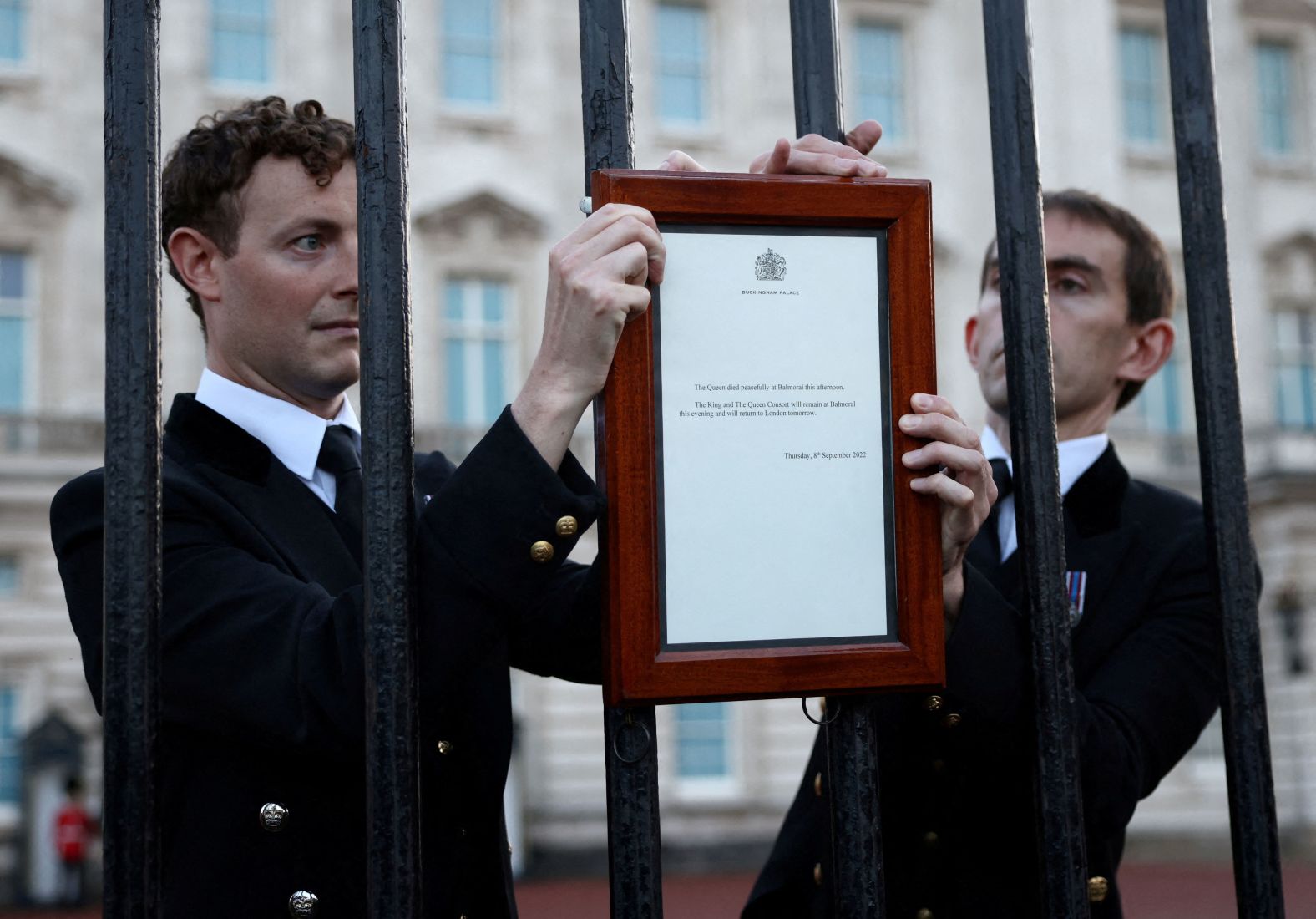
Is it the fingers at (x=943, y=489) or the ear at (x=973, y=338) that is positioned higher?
the ear at (x=973, y=338)

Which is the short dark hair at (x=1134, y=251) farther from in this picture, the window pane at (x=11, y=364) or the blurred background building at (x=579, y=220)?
the window pane at (x=11, y=364)

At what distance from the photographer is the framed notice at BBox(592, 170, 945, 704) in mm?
1404

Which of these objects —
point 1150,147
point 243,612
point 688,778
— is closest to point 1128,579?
point 243,612

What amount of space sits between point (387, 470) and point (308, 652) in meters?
0.25

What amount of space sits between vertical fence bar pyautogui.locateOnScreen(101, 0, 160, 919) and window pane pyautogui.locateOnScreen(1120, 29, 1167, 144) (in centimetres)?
2042

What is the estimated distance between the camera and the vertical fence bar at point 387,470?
1407 mm

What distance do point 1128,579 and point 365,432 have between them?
4.40 feet

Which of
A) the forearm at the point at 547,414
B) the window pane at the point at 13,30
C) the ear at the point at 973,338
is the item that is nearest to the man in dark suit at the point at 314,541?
the forearm at the point at 547,414

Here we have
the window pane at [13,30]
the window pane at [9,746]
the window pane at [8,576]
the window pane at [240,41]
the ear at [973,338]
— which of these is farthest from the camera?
the window pane at [240,41]

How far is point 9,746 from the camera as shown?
15773 millimetres

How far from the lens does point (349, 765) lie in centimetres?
178

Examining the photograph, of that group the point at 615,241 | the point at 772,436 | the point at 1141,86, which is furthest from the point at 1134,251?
the point at 1141,86

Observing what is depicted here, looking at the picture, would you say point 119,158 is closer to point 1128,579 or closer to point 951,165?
point 1128,579

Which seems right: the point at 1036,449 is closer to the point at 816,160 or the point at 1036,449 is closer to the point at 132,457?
the point at 816,160
